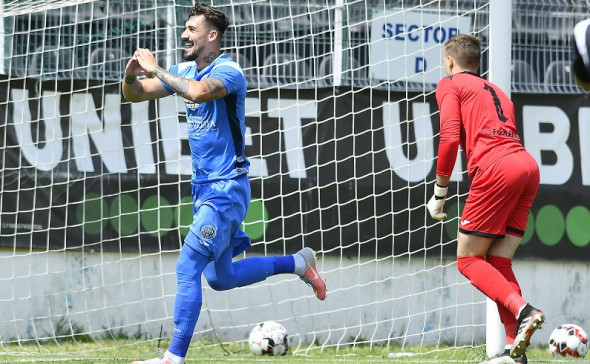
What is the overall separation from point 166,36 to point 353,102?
1.57m

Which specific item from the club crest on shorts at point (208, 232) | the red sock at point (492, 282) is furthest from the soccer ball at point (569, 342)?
the club crest on shorts at point (208, 232)

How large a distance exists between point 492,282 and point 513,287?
0.14 metres

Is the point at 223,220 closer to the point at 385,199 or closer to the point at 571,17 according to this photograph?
the point at 385,199

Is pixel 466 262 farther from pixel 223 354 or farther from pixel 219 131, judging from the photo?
pixel 223 354

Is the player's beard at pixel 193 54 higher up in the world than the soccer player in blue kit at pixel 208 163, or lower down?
higher up

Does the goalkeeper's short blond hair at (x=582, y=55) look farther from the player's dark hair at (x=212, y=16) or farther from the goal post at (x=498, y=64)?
the goal post at (x=498, y=64)

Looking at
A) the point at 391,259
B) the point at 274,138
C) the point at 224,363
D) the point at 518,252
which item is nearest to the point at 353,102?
the point at 274,138

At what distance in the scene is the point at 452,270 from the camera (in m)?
7.94

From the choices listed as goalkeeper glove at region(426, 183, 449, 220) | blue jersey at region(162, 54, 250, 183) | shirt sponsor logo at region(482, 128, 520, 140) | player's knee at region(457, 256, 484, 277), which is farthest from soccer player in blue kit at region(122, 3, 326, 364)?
shirt sponsor logo at region(482, 128, 520, 140)

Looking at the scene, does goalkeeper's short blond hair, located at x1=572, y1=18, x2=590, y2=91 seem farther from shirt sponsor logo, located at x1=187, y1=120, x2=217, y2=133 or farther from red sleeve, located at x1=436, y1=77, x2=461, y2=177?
shirt sponsor logo, located at x1=187, y1=120, x2=217, y2=133

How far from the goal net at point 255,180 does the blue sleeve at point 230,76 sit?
94.3 inches

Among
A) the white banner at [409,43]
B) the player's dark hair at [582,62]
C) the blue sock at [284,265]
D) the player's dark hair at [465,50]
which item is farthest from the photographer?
the white banner at [409,43]

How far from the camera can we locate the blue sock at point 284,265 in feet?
18.9

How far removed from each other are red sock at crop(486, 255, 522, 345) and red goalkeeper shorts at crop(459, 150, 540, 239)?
152 millimetres
